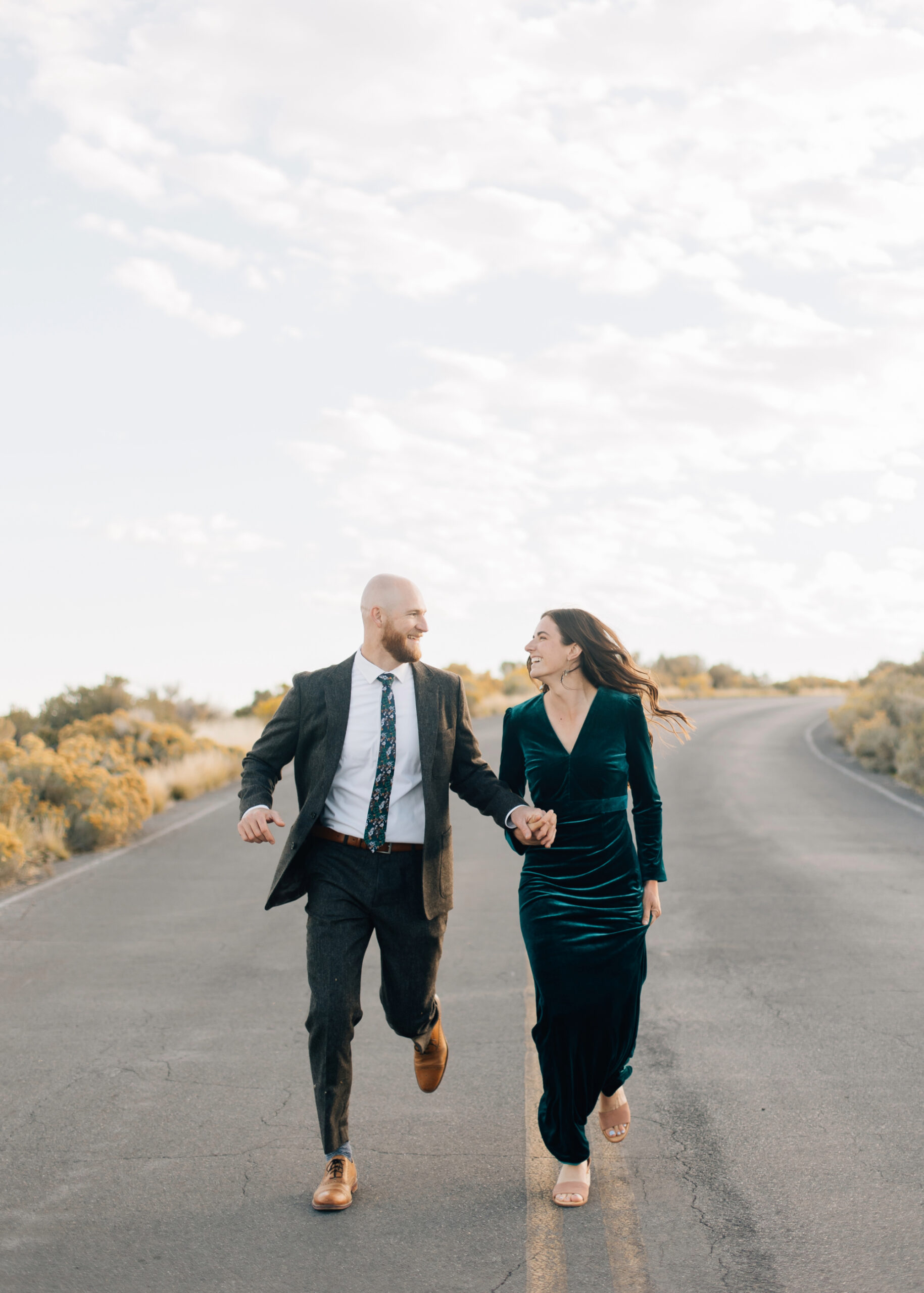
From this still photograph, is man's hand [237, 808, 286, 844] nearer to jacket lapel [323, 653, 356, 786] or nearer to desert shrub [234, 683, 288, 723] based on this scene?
jacket lapel [323, 653, 356, 786]

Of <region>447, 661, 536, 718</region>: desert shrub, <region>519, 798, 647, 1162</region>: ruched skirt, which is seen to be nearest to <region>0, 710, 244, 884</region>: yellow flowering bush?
<region>519, 798, 647, 1162</region>: ruched skirt

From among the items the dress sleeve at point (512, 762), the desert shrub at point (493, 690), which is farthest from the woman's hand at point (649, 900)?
the desert shrub at point (493, 690)

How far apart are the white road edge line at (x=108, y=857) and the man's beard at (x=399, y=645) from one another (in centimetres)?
737

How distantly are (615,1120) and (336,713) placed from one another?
1902mm

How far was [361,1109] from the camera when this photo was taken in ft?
17.6

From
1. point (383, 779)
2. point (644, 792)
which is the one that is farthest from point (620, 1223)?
point (383, 779)

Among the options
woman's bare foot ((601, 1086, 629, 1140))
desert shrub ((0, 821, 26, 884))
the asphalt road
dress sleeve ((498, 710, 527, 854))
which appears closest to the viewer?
the asphalt road

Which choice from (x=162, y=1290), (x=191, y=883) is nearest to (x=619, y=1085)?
(x=162, y=1290)

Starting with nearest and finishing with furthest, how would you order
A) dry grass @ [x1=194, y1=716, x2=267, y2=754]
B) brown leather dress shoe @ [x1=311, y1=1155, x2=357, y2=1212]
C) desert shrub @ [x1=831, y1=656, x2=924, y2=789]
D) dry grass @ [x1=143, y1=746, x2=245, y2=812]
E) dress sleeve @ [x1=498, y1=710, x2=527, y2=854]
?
brown leather dress shoe @ [x1=311, y1=1155, x2=357, y2=1212], dress sleeve @ [x1=498, y1=710, x2=527, y2=854], dry grass @ [x1=143, y1=746, x2=245, y2=812], desert shrub @ [x1=831, y1=656, x2=924, y2=789], dry grass @ [x1=194, y1=716, x2=267, y2=754]

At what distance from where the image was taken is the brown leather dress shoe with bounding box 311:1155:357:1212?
420 centimetres

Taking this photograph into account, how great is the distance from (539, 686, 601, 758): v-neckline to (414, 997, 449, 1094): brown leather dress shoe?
46.4 inches

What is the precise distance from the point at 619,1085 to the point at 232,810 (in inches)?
508

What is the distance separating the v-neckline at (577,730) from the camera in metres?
4.52

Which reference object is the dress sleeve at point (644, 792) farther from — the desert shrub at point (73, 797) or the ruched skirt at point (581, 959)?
the desert shrub at point (73, 797)
